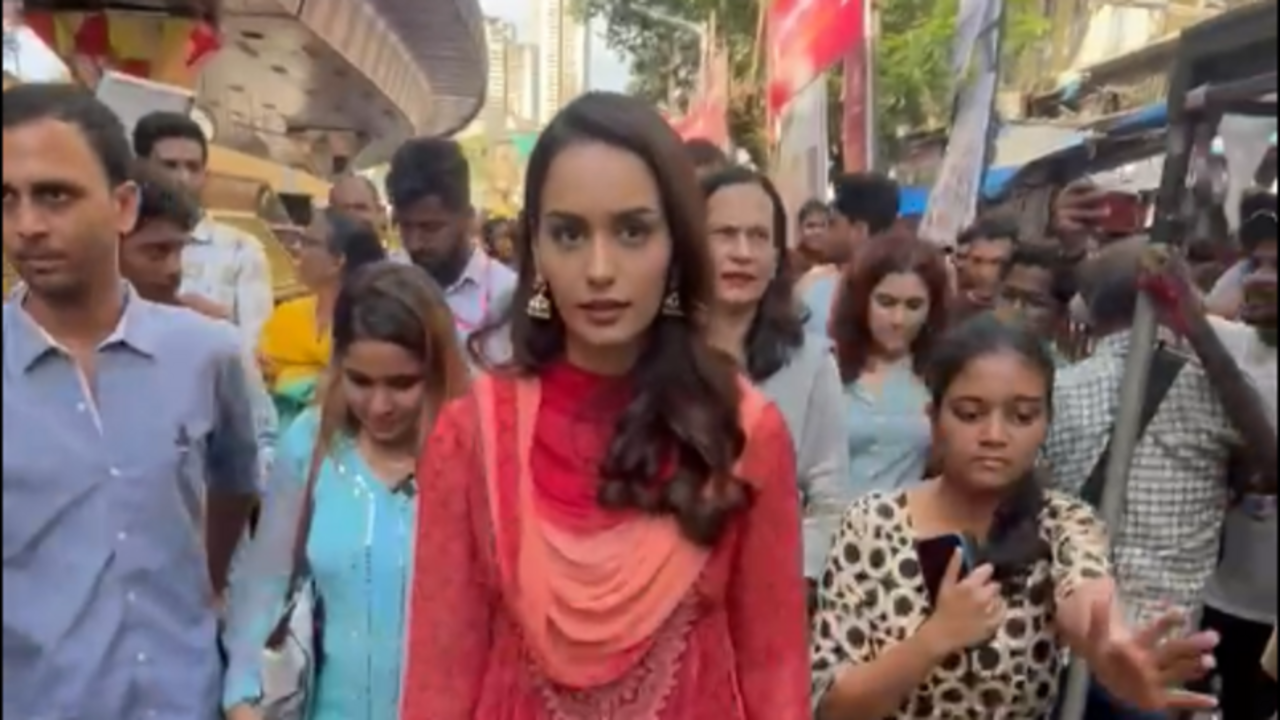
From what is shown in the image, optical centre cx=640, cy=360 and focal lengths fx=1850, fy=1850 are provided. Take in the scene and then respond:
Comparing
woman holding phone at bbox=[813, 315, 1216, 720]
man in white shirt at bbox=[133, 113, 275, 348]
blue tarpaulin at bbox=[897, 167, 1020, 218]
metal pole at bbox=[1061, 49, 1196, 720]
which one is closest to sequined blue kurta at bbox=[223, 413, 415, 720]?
woman holding phone at bbox=[813, 315, 1216, 720]

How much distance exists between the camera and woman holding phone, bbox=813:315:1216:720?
247 centimetres

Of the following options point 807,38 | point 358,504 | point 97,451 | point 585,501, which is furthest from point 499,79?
point 585,501

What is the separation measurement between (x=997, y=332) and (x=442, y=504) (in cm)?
99

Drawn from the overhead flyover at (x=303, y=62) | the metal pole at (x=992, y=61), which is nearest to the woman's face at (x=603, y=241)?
the overhead flyover at (x=303, y=62)

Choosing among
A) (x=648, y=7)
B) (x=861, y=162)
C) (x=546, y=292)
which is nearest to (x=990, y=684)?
(x=546, y=292)

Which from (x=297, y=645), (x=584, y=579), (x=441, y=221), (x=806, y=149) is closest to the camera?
(x=584, y=579)

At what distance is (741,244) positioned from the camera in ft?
13.2

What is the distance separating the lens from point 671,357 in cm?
220

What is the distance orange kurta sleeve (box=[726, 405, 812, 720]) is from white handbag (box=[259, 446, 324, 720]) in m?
1.03

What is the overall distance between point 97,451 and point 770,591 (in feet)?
3.40

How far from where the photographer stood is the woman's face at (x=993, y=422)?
2.64 metres

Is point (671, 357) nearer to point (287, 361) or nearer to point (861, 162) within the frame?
point (287, 361)

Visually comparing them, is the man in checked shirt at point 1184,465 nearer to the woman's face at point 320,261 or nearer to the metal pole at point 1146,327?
the metal pole at point 1146,327

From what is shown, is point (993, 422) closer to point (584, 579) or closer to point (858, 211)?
point (584, 579)
